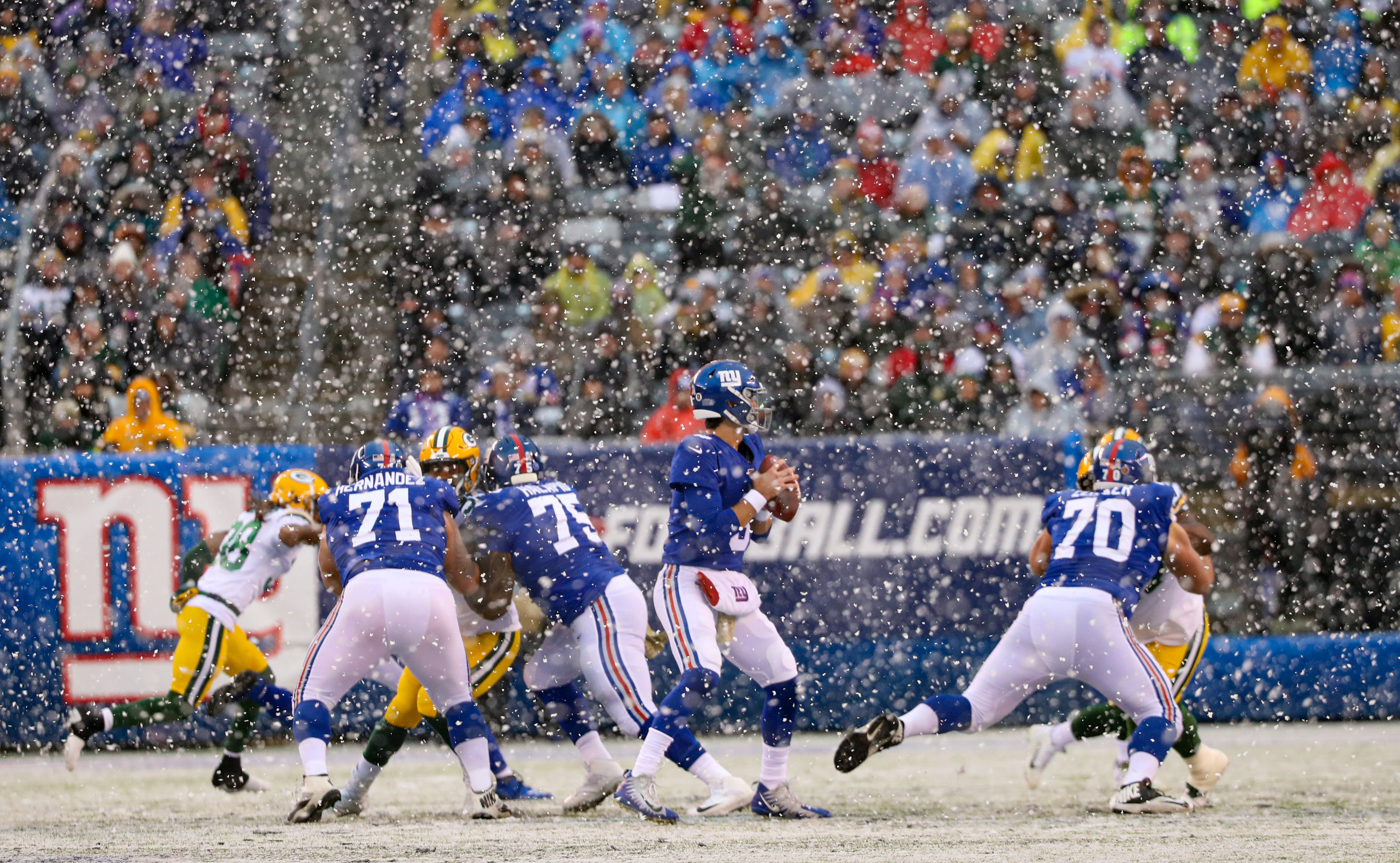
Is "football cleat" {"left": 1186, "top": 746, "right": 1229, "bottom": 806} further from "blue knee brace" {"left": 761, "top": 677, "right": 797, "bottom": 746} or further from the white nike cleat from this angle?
the white nike cleat

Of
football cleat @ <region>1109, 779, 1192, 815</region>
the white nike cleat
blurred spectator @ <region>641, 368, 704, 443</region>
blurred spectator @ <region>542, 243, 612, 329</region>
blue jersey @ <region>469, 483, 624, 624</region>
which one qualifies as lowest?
football cleat @ <region>1109, 779, 1192, 815</region>

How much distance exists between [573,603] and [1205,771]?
9.80 ft

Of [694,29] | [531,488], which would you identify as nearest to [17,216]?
[694,29]

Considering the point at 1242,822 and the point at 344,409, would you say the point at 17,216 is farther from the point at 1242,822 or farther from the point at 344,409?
the point at 1242,822

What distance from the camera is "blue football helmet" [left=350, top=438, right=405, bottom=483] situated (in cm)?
772

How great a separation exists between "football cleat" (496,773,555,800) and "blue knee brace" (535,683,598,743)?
0.44 m

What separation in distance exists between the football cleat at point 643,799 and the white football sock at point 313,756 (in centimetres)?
125

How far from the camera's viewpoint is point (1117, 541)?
7.73 metres

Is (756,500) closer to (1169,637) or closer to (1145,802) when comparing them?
(1145,802)

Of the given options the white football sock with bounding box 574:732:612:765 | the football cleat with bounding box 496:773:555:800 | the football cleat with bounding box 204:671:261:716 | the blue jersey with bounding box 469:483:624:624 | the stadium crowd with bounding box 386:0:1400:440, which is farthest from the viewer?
the stadium crowd with bounding box 386:0:1400:440

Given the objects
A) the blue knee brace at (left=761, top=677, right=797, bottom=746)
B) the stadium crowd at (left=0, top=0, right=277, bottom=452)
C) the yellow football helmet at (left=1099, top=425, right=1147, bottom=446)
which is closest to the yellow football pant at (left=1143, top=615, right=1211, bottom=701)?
the yellow football helmet at (left=1099, top=425, right=1147, bottom=446)

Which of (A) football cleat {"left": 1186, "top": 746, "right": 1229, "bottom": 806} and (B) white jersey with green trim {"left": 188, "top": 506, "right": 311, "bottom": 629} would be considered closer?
(A) football cleat {"left": 1186, "top": 746, "right": 1229, "bottom": 806}

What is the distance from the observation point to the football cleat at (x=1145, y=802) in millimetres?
7566

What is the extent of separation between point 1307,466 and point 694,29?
20.2 feet
